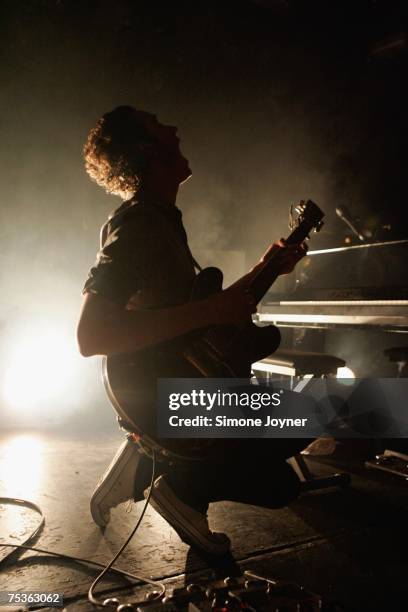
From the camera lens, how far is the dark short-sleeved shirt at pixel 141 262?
4.87ft

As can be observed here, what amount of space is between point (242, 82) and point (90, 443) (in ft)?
14.8

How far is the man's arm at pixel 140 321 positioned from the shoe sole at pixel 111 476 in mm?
630

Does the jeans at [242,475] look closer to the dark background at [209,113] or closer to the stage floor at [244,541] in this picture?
the stage floor at [244,541]

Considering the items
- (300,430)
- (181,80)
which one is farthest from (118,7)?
(300,430)

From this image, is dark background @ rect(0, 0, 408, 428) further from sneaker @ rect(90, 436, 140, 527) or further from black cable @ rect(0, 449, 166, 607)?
sneaker @ rect(90, 436, 140, 527)

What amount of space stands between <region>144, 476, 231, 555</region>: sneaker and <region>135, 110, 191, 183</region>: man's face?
126 centimetres

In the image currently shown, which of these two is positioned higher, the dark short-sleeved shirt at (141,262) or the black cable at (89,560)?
the dark short-sleeved shirt at (141,262)

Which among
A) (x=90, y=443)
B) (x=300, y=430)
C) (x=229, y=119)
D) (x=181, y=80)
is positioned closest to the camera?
(x=300, y=430)

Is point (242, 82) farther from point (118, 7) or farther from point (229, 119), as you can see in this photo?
point (118, 7)

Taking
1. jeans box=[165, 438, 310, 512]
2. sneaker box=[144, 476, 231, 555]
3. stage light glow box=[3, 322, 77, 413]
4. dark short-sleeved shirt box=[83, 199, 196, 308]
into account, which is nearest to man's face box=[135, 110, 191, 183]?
dark short-sleeved shirt box=[83, 199, 196, 308]

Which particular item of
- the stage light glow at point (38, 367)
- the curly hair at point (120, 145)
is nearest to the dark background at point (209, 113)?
the stage light glow at point (38, 367)

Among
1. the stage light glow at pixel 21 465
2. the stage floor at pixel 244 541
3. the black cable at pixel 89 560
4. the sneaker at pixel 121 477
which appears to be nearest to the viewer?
the black cable at pixel 89 560

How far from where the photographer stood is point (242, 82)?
18.0 ft

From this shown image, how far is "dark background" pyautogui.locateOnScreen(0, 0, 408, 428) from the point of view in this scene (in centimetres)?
469
